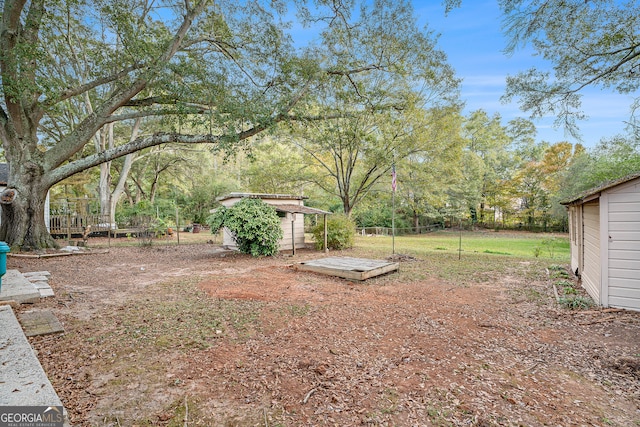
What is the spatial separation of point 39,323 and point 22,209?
8.66 meters

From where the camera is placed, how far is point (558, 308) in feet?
17.6

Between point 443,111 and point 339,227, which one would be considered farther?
point 443,111

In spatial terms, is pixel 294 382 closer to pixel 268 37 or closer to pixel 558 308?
pixel 558 308

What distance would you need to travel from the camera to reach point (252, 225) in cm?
1034

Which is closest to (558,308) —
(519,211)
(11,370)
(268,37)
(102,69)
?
(11,370)

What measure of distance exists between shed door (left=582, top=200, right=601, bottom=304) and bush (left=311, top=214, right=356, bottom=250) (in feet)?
26.7

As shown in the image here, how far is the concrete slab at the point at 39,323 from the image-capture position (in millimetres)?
3680

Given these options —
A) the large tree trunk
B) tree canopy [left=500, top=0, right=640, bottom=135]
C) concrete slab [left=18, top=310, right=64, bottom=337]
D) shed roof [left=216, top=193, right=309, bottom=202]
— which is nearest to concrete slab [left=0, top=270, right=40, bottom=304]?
concrete slab [left=18, top=310, right=64, bottom=337]

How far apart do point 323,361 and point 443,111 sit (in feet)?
47.8

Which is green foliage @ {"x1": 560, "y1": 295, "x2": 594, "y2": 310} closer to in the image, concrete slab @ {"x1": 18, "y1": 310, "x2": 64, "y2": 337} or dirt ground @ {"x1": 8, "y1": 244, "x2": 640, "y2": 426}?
dirt ground @ {"x1": 8, "y1": 244, "x2": 640, "y2": 426}

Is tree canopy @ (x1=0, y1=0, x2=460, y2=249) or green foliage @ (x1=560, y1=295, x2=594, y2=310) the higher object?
tree canopy @ (x1=0, y1=0, x2=460, y2=249)

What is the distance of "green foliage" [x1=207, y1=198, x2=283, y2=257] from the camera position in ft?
34.1

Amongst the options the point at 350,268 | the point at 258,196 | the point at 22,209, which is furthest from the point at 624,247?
the point at 22,209

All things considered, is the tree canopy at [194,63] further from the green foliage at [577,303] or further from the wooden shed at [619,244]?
the green foliage at [577,303]
